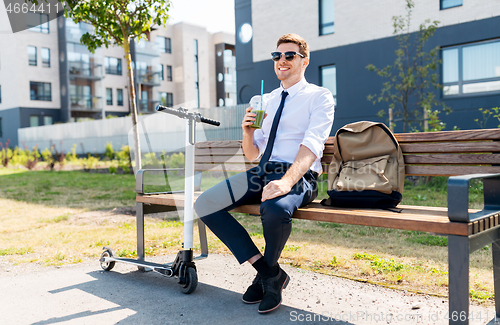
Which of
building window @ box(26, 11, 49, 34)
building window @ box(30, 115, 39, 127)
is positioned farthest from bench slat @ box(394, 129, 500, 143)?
building window @ box(26, 11, 49, 34)

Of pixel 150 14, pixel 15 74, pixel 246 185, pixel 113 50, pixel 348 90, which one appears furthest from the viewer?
pixel 113 50

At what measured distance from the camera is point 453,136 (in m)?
2.88

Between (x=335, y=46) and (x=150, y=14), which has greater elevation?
(x=335, y=46)

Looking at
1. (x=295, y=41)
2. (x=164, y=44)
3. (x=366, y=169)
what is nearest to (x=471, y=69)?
(x=295, y=41)

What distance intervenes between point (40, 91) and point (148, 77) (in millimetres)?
9629

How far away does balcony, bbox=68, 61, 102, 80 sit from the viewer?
36.5 metres

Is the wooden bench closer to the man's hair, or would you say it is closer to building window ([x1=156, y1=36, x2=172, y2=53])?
the man's hair

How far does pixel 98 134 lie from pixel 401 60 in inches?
690

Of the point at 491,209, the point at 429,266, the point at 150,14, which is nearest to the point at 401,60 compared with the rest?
the point at 150,14

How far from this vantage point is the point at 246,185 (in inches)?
123

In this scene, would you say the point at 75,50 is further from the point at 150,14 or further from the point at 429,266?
the point at 429,266

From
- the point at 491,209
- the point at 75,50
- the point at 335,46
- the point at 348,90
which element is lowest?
the point at 491,209

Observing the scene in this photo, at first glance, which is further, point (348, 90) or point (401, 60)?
point (348, 90)

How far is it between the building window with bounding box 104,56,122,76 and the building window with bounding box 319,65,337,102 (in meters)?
27.7
